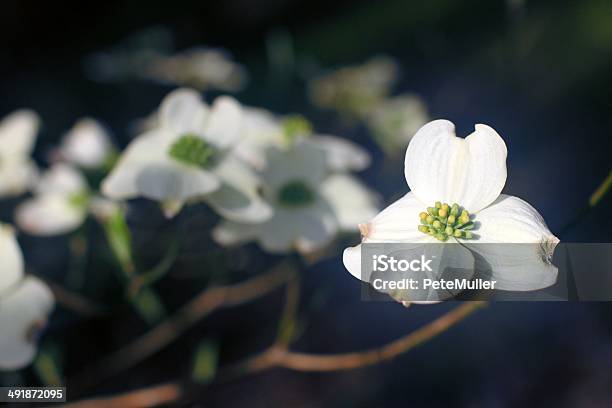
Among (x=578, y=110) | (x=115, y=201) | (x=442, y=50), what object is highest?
(x=442, y=50)

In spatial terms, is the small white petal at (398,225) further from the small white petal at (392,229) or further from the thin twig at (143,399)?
the thin twig at (143,399)

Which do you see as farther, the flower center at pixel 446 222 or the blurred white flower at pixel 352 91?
the blurred white flower at pixel 352 91

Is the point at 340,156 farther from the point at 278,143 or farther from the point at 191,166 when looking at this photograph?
the point at 191,166

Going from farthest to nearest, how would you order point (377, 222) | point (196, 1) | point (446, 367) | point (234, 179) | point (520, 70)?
point (196, 1) < point (520, 70) < point (446, 367) < point (234, 179) < point (377, 222)

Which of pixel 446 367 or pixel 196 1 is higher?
pixel 196 1

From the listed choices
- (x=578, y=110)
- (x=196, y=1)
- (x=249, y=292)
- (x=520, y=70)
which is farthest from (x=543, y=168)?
(x=196, y=1)

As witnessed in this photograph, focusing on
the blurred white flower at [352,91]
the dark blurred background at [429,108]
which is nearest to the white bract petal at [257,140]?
the dark blurred background at [429,108]

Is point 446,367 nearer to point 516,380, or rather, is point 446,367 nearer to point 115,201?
point 516,380
